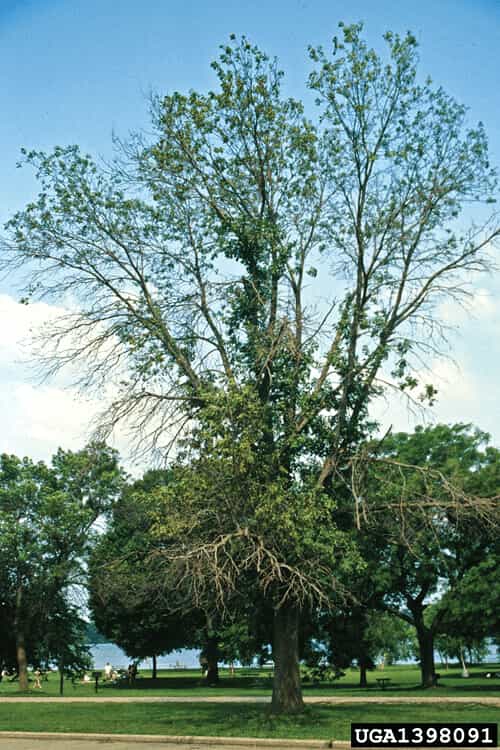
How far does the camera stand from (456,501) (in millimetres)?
18891

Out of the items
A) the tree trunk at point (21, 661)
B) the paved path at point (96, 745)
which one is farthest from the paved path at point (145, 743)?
the tree trunk at point (21, 661)

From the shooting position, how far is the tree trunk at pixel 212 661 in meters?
45.7

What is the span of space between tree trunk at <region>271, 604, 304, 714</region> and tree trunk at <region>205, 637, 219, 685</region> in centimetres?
2724

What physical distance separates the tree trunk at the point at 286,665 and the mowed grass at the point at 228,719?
38 cm

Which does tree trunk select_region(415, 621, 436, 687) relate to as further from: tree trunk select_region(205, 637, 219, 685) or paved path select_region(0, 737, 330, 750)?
paved path select_region(0, 737, 330, 750)

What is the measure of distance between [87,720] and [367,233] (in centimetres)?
1300

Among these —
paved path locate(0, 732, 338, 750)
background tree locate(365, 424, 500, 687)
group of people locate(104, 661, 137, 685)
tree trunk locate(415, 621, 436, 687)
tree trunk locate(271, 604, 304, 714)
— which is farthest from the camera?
group of people locate(104, 661, 137, 685)

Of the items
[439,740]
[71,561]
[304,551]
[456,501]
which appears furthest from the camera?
[71,561]

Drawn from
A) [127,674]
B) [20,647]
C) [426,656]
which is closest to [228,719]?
[426,656]

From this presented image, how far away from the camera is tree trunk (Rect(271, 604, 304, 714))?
19.3 metres

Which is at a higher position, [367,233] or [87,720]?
[367,233]

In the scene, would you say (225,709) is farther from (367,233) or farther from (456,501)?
(367,233)

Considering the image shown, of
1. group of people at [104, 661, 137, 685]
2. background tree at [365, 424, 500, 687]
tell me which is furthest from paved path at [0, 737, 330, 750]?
group of people at [104, 661, 137, 685]

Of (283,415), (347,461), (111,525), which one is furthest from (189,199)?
(111,525)
